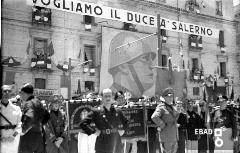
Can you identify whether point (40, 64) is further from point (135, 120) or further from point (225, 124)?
point (225, 124)

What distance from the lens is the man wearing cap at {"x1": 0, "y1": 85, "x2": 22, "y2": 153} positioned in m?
6.69

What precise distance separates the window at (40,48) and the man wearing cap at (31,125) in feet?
67.8

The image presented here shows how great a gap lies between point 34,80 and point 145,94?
16709 millimetres

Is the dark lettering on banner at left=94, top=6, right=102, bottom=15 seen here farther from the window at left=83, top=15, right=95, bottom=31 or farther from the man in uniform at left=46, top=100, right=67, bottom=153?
the window at left=83, top=15, right=95, bottom=31

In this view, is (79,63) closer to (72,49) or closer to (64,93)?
(72,49)

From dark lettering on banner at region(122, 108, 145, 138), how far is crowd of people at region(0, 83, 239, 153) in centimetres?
33

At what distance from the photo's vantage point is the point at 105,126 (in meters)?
6.45

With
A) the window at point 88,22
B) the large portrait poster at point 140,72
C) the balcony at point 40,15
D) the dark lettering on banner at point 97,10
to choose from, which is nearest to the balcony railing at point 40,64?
the balcony at point 40,15

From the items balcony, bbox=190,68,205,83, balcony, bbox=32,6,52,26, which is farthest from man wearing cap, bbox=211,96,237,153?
balcony, bbox=190,68,205,83

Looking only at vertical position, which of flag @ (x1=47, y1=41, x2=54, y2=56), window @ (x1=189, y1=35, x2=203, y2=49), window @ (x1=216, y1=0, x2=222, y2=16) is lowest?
flag @ (x1=47, y1=41, x2=54, y2=56)

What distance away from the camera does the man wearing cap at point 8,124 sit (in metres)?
6.69

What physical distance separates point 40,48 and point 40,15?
2293mm

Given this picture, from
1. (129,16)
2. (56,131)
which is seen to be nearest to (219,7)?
(129,16)

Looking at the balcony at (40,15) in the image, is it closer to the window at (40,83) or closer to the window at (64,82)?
the window at (40,83)
